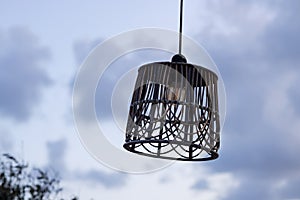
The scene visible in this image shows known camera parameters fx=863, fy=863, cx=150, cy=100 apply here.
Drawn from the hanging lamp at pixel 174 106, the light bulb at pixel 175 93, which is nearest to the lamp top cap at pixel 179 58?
the hanging lamp at pixel 174 106

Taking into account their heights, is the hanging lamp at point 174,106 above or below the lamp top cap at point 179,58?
below

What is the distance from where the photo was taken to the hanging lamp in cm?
400

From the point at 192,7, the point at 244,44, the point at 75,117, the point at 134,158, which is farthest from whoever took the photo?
the point at 244,44

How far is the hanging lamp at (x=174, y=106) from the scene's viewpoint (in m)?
4.00

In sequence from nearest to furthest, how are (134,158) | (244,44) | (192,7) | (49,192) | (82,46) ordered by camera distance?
(134,158) → (192,7) → (82,46) → (49,192) → (244,44)

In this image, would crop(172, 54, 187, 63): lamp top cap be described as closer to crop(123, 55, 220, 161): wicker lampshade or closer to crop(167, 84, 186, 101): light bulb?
crop(123, 55, 220, 161): wicker lampshade

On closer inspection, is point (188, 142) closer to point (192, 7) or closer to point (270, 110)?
point (192, 7)

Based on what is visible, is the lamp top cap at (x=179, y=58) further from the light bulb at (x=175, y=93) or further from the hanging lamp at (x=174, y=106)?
the light bulb at (x=175, y=93)

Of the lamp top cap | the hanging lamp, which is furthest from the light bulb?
the lamp top cap

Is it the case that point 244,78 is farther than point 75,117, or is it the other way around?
point 244,78

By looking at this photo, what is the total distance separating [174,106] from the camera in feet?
13.1

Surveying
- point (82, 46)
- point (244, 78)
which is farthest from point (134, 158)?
point (244, 78)

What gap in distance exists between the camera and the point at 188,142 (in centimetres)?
403

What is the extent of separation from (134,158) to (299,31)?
5274mm
